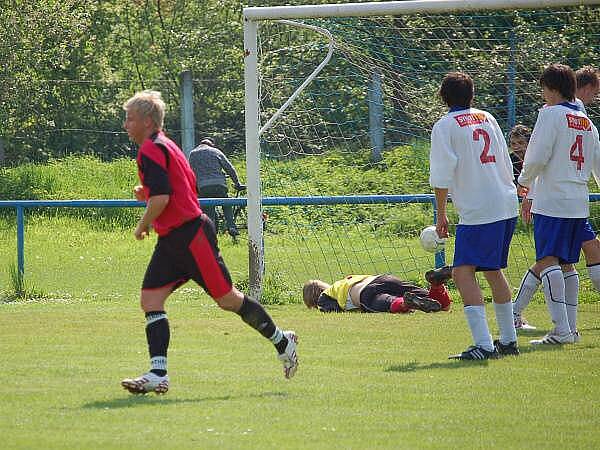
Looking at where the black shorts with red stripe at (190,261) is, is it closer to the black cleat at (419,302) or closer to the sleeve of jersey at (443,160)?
the sleeve of jersey at (443,160)

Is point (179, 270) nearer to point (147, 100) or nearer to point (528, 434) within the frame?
point (147, 100)

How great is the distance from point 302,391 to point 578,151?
3302 millimetres

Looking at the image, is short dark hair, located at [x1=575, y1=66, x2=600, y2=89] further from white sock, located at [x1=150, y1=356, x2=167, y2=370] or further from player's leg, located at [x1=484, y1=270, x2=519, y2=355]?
white sock, located at [x1=150, y1=356, x2=167, y2=370]

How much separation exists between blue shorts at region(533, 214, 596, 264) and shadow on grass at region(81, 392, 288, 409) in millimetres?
3092

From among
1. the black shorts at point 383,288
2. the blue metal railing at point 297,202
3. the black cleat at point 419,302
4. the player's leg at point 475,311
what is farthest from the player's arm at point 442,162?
the blue metal railing at point 297,202

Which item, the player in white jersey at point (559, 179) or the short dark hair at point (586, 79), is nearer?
the player in white jersey at point (559, 179)

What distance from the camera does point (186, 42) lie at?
25.2 meters

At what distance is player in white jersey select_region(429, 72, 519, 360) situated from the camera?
Answer: 27.8ft

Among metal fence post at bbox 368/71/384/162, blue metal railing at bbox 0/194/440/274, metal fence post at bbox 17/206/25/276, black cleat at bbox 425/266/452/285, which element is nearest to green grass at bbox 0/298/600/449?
black cleat at bbox 425/266/452/285

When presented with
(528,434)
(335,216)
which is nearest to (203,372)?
(528,434)

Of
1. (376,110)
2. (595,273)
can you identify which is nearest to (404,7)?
(376,110)

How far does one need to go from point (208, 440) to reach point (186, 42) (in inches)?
785

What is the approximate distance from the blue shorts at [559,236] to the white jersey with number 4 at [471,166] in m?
0.88

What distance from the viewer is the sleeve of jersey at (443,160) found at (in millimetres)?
8445
